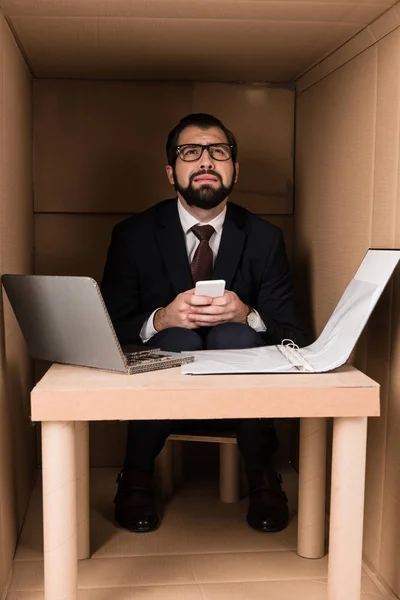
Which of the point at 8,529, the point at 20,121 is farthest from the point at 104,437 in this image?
the point at 20,121

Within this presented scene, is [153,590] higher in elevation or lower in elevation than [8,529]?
lower

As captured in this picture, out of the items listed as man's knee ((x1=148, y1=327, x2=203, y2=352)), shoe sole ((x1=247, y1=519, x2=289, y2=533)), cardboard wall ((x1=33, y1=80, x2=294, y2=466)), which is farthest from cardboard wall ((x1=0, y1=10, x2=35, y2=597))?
shoe sole ((x1=247, y1=519, x2=289, y2=533))

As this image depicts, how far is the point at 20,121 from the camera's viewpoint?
6.41 ft

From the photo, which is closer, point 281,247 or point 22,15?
point 22,15

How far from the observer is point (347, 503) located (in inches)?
53.9

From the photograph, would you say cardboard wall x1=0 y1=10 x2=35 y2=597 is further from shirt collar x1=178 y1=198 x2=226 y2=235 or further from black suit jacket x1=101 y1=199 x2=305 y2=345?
shirt collar x1=178 y1=198 x2=226 y2=235

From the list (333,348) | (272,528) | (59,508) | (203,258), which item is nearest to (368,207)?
(333,348)

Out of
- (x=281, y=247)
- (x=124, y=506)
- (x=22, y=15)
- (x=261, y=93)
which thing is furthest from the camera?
(x=261, y=93)

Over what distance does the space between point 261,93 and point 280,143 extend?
16cm

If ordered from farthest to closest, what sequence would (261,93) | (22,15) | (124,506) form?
(261,93) < (124,506) < (22,15)

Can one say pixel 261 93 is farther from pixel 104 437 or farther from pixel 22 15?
pixel 104 437

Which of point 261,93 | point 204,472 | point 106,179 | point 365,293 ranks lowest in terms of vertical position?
point 204,472

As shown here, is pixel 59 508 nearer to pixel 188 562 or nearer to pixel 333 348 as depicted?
pixel 188 562

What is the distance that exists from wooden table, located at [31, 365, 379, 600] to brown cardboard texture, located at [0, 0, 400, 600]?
0.04ft
